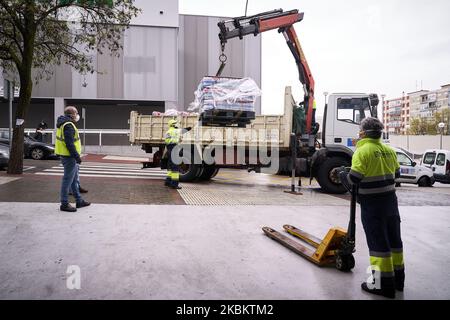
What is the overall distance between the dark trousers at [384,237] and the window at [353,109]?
7.31 m

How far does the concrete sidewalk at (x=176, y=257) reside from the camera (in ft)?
12.0

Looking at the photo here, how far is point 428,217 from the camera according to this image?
7598 mm

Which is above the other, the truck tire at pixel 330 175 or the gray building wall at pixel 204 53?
the gray building wall at pixel 204 53

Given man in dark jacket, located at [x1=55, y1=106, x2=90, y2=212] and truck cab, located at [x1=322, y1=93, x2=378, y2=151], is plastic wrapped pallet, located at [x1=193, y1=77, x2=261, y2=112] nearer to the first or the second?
man in dark jacket, located at [x1=55, y1=106, x2=90, y2=212]

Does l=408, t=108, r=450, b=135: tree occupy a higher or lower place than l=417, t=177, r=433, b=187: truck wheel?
higher

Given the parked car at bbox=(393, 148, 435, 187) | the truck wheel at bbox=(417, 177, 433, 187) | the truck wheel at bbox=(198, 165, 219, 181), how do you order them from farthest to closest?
the truck wheel at bbox=(417, 177, 433, 187) → the parked car at bbox=(393, 148, 435, 187) → the truck wheel at bbox=(198, 165, 219, 181)

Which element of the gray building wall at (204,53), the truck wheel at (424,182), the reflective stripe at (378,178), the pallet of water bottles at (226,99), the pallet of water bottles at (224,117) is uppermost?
the gray building wall at (204,53)

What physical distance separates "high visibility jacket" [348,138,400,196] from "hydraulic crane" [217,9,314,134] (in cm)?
686

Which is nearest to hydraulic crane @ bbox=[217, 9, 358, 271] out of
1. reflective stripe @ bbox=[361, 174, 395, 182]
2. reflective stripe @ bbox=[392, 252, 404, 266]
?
reflective stripe @ bbox=[392, 252, 404, 266]

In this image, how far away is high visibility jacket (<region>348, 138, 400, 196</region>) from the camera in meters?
3.87

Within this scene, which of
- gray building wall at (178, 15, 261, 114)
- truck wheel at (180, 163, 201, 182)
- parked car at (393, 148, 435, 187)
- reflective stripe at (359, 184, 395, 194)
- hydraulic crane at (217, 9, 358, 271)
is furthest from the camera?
gray building wall at (178, 15, 261, 114)

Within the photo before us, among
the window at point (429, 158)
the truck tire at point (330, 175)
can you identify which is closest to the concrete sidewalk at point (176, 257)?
the truck tire at point (330, 175)

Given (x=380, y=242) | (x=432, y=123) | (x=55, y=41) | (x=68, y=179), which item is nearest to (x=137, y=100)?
(x=55, y=41)

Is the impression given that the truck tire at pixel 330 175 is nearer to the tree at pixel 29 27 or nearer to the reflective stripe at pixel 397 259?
the reflective stripe at pixel 397 259
